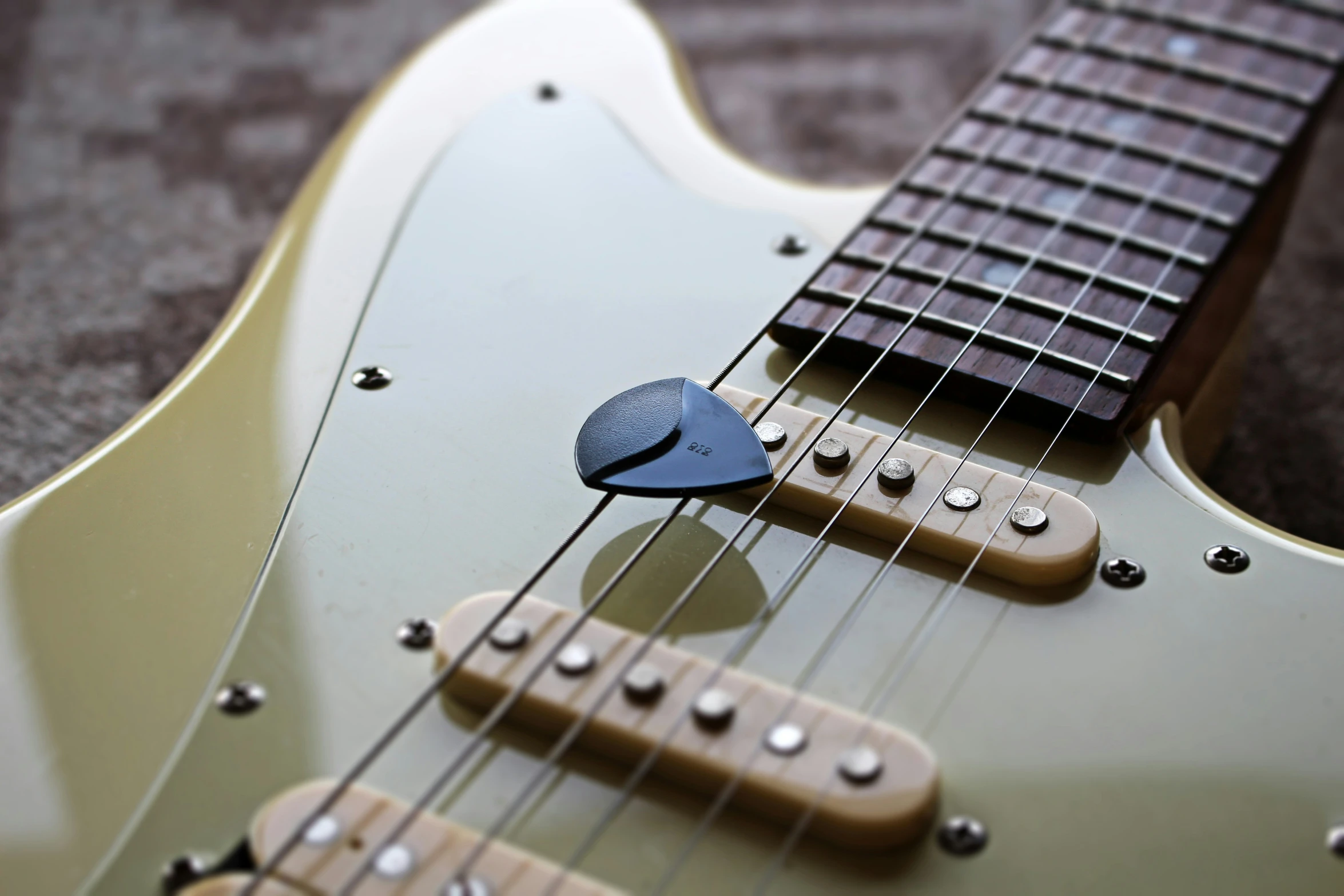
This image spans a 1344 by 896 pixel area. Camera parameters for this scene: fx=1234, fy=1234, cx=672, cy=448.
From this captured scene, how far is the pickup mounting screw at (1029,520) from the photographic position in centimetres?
65

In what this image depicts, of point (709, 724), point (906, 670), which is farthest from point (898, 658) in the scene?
point (709, 724)

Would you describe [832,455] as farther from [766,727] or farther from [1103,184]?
[1103,184]

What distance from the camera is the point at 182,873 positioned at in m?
0.52

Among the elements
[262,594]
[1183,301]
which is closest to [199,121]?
[262,594]

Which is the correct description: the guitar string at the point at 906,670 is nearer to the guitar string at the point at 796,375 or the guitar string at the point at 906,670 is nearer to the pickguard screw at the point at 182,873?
the guitar string at the point at 796,375

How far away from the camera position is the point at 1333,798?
557 mm

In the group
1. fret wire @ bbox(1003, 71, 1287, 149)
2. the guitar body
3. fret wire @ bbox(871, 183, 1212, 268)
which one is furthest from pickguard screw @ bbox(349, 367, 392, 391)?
fret wire @ bbox(1003, 71, 1287, 149)

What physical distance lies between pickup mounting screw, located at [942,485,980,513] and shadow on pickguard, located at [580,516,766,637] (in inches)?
4.6

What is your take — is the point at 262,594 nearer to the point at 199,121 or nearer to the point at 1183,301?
the point at 1183,301

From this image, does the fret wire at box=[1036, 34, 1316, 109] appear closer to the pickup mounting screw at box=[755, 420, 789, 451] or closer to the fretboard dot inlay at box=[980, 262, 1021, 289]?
the fretboard dot inlay at box=[980, 262, 1021, 289]

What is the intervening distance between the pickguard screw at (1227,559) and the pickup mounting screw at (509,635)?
14.4 inches

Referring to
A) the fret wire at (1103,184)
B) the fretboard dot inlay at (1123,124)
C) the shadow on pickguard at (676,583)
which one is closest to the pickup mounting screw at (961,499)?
the shadow on pickguard at (676,583)

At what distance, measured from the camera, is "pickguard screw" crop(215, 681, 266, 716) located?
58 cm

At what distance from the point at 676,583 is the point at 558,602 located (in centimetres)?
6
